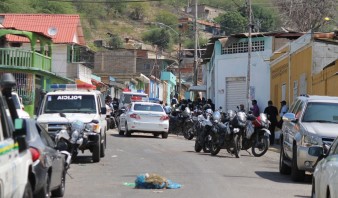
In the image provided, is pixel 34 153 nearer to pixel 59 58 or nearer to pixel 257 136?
pixel 257 136

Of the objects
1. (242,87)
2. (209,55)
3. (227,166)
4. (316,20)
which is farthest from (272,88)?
(227,166)

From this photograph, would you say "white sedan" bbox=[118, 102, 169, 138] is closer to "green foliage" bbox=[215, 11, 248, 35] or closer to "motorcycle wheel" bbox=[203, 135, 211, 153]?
"motorcycle wheel" bbox=[203, 135, 211, 153]

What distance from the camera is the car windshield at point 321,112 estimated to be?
59.9 feet

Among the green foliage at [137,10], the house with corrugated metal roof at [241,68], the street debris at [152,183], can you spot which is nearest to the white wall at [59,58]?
the house with corrugated metal roof at [241,68]

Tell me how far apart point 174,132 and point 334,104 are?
22747mm

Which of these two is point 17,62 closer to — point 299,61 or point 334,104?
point 299,61

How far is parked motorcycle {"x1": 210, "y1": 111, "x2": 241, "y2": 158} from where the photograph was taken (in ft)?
80.0

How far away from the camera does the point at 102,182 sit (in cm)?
1648

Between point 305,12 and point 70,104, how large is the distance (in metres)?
38.9

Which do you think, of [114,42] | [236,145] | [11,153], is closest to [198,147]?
[236,145]

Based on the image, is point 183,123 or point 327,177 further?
point 183,123

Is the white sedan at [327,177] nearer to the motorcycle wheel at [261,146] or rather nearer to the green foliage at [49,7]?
the motorcycle wheel at [261,146]

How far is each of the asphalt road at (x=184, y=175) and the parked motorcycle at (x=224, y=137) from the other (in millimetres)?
301

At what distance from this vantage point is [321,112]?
18469 mm
